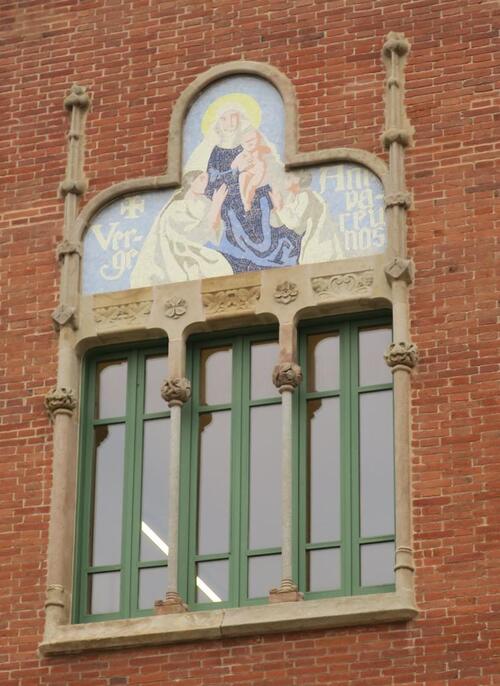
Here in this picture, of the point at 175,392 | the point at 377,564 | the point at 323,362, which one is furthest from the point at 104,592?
the point at 323,362

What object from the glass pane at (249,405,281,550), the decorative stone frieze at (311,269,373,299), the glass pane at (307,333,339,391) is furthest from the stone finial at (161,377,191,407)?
the decorative stone frieze at (311,269,373,299)

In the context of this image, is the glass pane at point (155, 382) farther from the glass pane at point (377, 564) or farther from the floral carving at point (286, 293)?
the glass pane at point (377, 564)

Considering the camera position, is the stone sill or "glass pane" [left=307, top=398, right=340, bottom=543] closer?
the stone sill

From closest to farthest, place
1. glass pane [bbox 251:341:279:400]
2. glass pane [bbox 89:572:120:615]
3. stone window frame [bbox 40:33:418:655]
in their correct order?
stone window frame [bbox 40:33:418:655]
glass pane [bbox 89:572:120:615]
glass pane [bbox 251:341:279:400]

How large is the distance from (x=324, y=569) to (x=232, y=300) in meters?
2.68

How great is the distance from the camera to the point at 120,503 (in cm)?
2056

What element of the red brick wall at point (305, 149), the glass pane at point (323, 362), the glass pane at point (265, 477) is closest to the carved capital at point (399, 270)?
the red brick wall at point (305, 149)

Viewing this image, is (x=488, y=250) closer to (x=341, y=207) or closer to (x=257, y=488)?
(x=341, y=207)

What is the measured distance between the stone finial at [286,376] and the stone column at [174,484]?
85 cm

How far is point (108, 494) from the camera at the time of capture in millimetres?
20688

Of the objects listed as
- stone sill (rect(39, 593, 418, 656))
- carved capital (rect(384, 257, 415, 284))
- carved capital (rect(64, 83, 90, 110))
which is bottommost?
stone sill (rect(39, 593, 418, 656))

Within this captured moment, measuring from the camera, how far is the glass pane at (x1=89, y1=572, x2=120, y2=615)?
20109mm

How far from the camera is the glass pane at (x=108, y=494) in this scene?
67.0ft

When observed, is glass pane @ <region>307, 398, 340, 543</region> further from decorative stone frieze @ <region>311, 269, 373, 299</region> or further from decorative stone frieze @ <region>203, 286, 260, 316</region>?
decorative stone frieze @ <region>203, 286, 260, 316</region>
